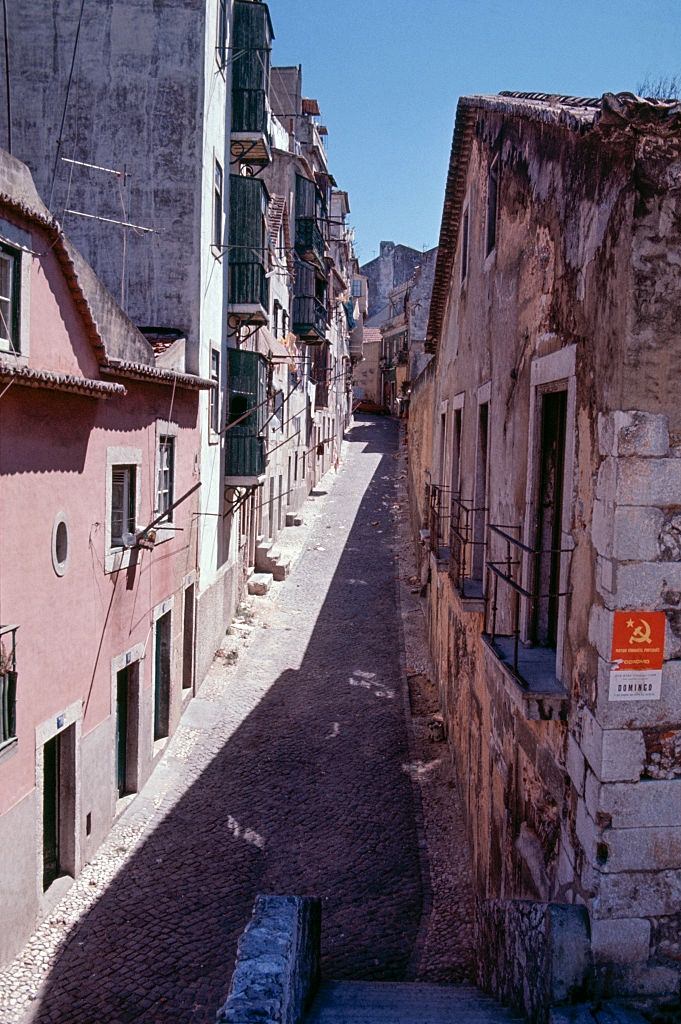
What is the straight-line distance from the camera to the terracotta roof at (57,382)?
7973 mm

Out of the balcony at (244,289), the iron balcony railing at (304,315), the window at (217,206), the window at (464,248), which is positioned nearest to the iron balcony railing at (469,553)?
the window at (464,248)

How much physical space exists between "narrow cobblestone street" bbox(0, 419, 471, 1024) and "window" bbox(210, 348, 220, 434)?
194 inches

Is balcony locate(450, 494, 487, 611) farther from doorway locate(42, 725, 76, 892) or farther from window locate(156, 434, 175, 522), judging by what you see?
doorway locate(42, 725, 76, 892)

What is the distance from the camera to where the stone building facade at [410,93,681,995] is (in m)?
5.23

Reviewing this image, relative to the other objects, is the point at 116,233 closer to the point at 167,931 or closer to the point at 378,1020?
the point at 167,931

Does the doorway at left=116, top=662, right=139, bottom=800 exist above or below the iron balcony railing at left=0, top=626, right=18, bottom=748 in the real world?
below

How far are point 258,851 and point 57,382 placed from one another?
6.22 m

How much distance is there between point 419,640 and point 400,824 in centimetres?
826

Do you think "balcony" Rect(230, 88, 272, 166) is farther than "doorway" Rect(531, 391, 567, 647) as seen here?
Yes

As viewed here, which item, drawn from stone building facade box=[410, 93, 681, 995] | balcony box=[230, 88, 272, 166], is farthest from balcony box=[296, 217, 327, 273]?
stone building facade box=[410, 93, 681, 995]

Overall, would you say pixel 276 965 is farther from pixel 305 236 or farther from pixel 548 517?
pixel 305 236

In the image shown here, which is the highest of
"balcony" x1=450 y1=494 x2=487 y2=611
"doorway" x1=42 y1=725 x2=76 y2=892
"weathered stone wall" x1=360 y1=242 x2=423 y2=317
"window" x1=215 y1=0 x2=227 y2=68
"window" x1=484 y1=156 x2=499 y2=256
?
"weathered stone wall" x1=360 y1=242 x2=423 y2=317

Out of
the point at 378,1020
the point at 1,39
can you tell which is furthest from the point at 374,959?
the point at 1,39

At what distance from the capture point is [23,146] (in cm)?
1571
